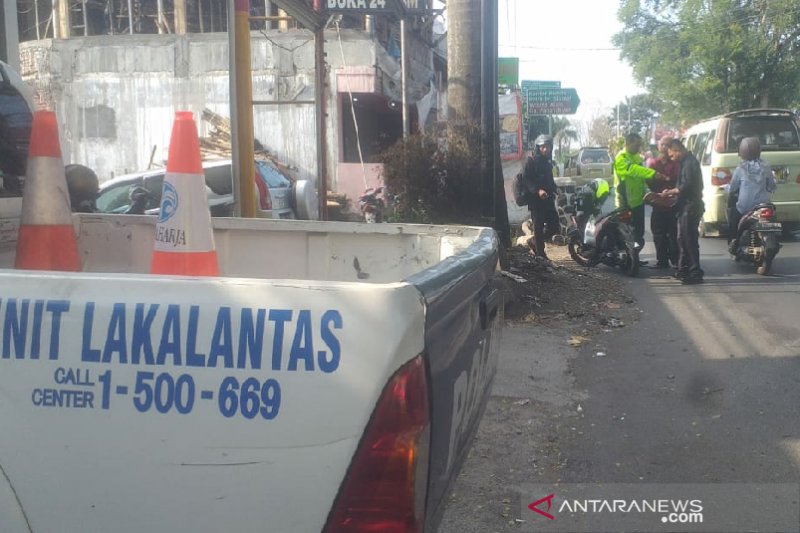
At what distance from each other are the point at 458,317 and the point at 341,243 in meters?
1.57

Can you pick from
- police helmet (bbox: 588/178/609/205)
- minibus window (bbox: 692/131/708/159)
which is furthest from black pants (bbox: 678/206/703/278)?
minibus window (bbox: 692/131/708/159)

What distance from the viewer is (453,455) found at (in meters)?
2.32

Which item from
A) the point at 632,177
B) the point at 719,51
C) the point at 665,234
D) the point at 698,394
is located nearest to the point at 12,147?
the point at 698,394

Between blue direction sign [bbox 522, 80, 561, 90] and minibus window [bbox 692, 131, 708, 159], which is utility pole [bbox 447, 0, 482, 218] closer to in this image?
minibus window [bbox 692, 131, 708, 159]

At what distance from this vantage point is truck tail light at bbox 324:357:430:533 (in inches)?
69.0

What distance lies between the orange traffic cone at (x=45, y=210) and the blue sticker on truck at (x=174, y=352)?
57.8 inches

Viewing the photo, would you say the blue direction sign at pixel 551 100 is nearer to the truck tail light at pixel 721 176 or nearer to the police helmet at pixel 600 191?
the truck tail light at pixel 721 176

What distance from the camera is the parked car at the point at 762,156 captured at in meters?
12.3

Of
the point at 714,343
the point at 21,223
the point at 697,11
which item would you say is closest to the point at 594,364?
the point at 714,343

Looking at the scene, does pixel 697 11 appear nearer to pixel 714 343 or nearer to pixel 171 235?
pixel 714 343

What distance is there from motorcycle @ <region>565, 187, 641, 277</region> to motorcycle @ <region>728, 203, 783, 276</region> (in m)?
1.21

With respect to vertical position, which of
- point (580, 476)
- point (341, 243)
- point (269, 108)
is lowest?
point (580, 476)

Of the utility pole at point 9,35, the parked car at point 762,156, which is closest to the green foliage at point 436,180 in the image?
the utility pole at point 9,35

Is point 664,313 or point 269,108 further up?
point 269,108
